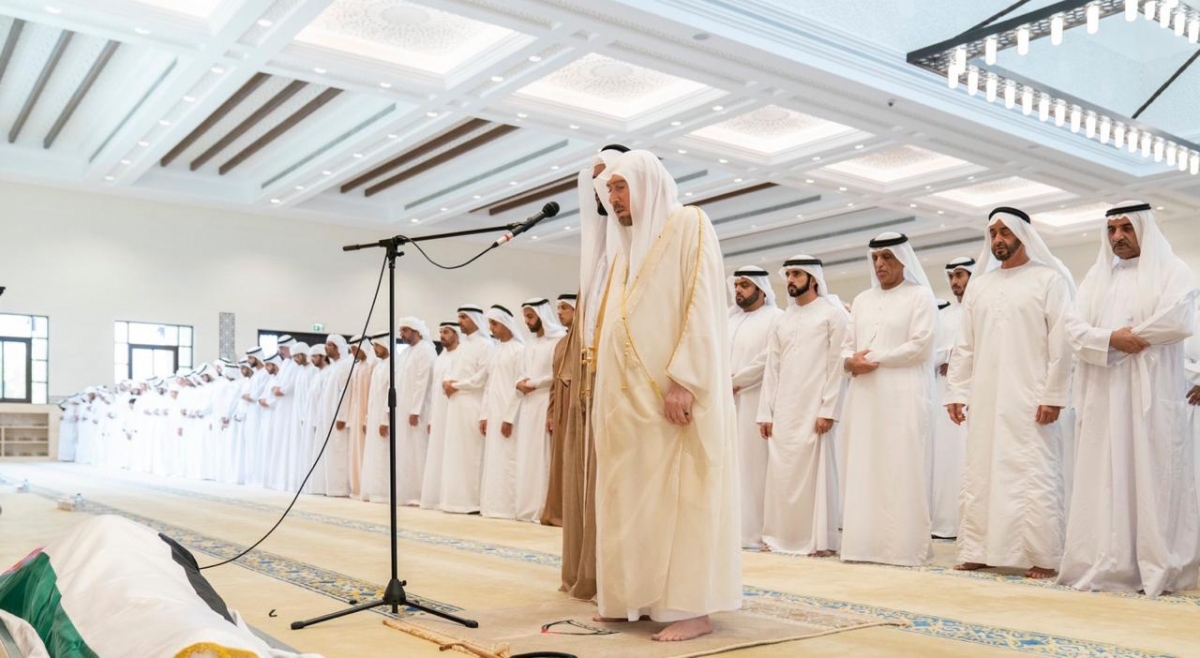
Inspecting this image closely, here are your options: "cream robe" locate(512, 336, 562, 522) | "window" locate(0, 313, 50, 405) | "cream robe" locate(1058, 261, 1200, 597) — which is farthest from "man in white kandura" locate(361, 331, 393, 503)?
"window" locate(0, 313, 50, 405)

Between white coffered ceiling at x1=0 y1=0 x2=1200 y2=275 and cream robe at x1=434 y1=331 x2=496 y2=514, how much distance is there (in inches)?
124

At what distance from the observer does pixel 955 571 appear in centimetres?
491

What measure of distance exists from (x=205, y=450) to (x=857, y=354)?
451 inches

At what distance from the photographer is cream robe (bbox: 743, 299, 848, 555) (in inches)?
222

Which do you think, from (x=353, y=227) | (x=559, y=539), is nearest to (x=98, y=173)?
(x=353, y=227)

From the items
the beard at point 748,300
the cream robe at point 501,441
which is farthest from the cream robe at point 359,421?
the beard at point 748,300

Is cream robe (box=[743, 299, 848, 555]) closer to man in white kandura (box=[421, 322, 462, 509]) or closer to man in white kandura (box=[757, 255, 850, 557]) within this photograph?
man in white kandura (box=[757, 255, 850, 557])

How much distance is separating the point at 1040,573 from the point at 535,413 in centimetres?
433

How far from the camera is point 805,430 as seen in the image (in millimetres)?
5723

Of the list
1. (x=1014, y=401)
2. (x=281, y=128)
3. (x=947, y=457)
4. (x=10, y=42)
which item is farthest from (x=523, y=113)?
(x=1014, y=401)

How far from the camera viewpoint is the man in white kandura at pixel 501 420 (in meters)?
8.33

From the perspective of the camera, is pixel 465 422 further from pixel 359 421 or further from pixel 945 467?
pixel 945 467

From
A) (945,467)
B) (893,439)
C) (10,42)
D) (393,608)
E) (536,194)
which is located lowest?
(393,608)

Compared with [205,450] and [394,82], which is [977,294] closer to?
[394,82]
